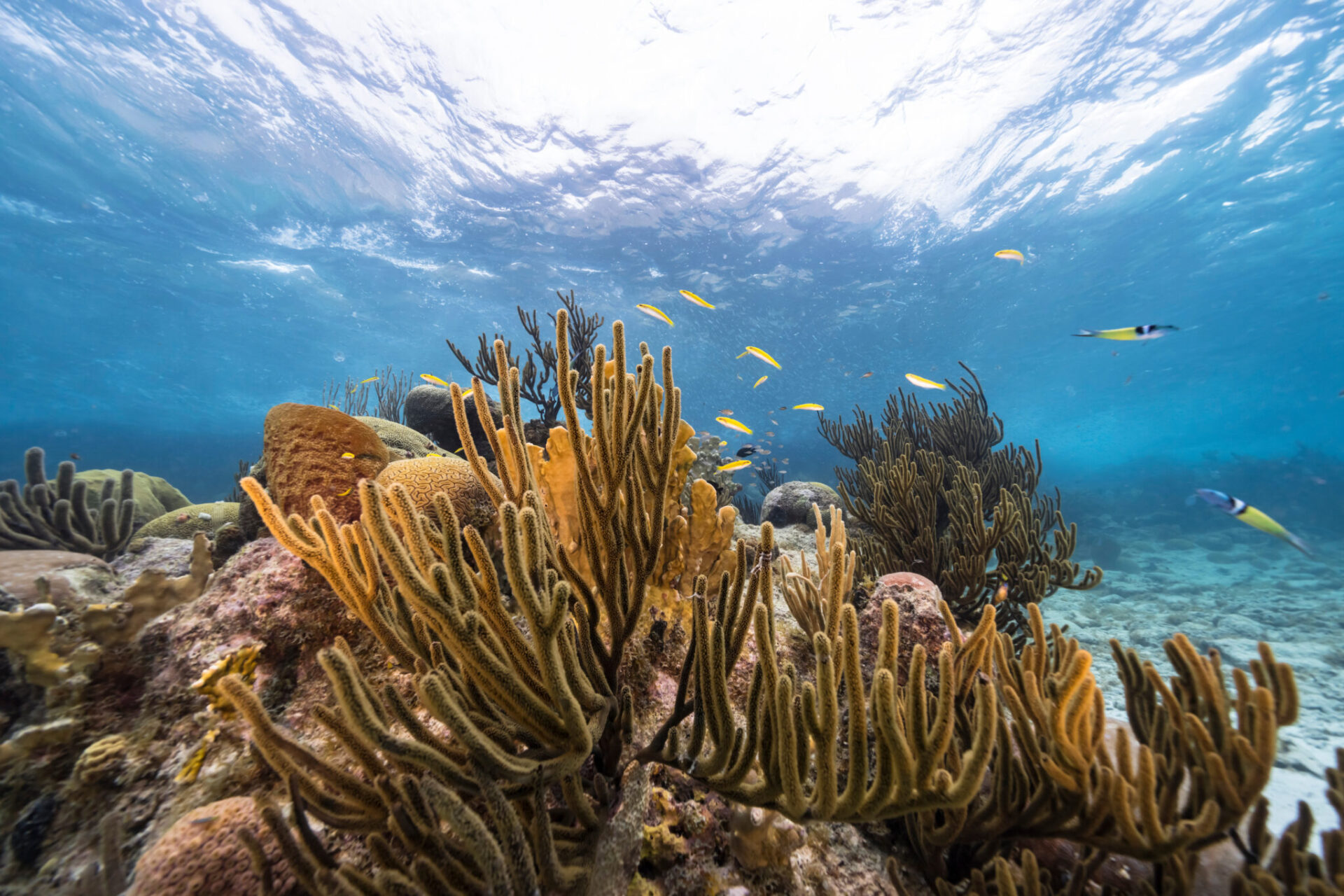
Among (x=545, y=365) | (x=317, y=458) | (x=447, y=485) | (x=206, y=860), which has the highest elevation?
(x=545, y=365)

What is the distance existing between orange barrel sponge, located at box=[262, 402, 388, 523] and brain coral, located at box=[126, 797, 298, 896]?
1.83 metres

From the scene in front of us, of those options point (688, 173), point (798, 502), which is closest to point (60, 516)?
point (798, 502)

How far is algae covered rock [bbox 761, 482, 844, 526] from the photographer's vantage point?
863 cm

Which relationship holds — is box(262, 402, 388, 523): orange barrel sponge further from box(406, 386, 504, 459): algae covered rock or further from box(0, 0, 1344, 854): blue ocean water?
box(0, 0, 1344, 854): blue ocean water

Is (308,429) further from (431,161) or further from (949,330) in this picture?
(949,330)

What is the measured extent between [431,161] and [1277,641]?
2406 cm

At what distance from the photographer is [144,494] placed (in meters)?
6.67

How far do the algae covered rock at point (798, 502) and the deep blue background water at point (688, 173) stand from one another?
40.3 ft

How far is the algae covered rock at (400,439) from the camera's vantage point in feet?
16.3

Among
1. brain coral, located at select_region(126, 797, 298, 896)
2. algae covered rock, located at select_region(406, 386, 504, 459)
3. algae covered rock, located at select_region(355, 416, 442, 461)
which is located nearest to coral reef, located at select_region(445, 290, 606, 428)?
algae covered rock, located at select_region(406, 386, 504, 459)

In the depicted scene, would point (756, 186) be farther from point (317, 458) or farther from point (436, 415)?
point (317, 458)

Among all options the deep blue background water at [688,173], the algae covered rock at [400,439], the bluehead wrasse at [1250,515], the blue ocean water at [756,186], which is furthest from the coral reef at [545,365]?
the deep blue background water at [688,173]

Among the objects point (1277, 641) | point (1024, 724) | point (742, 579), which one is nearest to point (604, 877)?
point (742, 579)

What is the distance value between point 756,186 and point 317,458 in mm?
Answer: 17597
